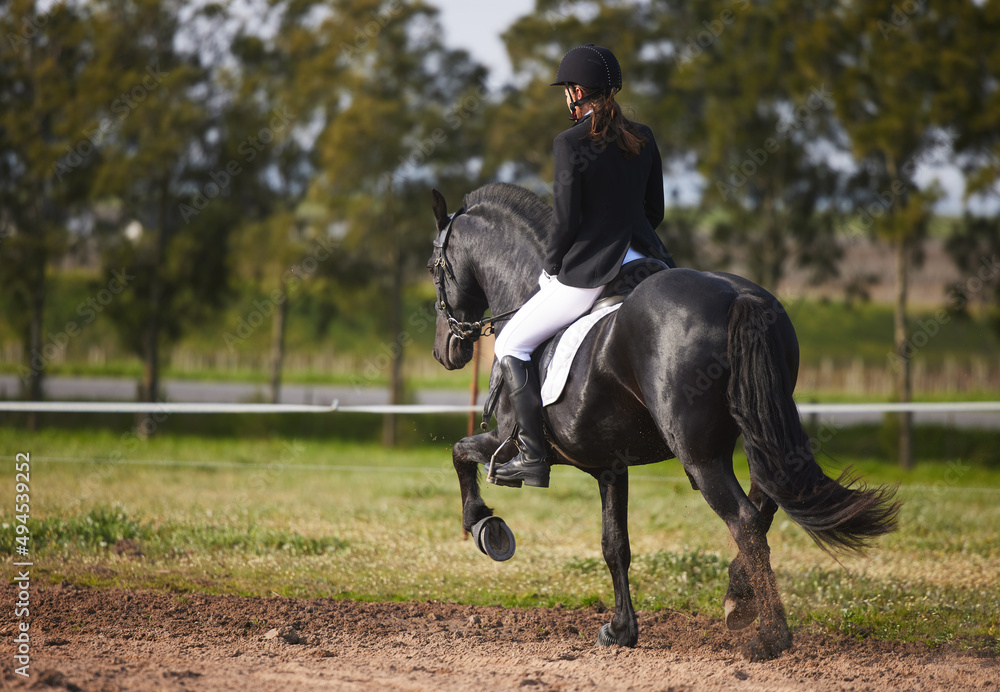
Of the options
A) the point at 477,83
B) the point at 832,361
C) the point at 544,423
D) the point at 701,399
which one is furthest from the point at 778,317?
the point at 832,361

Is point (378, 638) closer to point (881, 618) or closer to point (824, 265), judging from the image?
point (881, 618)

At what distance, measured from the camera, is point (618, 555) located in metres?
4.73

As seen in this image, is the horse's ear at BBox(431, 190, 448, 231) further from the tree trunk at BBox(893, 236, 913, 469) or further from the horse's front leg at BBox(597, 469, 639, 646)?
the tree trunk at BBox(893, 236, 913, 469)

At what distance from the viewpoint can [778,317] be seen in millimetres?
3824

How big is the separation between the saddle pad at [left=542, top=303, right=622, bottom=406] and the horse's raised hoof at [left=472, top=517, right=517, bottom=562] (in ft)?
2.56

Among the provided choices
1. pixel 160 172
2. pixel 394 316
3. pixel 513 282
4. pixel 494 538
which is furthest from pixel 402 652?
pixel 160 172

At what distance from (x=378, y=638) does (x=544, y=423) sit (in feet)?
4.74

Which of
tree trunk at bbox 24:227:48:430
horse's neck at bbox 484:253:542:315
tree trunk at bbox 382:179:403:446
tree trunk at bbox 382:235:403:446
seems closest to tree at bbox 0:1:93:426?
tree trunk at bbox 24:227:48:430

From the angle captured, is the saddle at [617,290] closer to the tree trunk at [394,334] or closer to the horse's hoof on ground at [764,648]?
the horse's hoof on ground at [764,648]

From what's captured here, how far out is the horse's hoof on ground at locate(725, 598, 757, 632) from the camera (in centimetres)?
422

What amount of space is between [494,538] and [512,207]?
191 cm

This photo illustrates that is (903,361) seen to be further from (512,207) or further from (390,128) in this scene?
(512,207)

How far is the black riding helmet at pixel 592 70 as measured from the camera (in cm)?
436

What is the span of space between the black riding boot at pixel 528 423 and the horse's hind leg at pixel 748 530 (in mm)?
855
